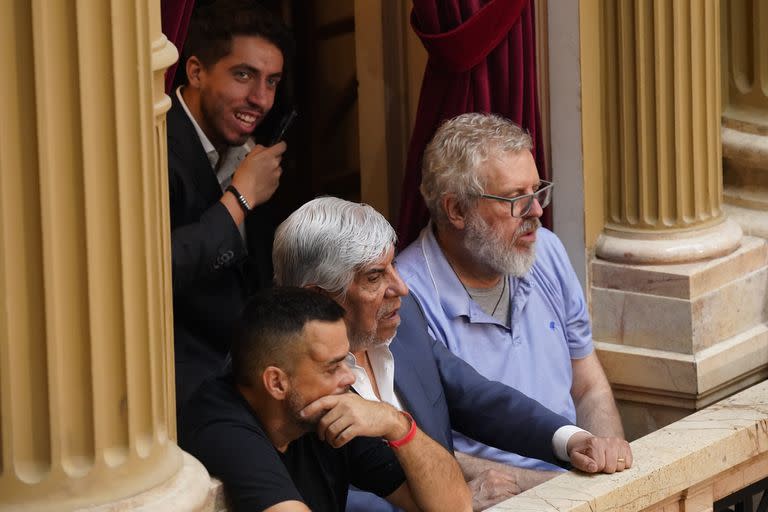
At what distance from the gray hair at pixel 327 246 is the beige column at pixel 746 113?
202 cm

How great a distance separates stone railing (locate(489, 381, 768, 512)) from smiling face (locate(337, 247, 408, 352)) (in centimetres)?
48

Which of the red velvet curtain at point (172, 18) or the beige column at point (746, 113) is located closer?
the red velvet curtain at point (172, 18)

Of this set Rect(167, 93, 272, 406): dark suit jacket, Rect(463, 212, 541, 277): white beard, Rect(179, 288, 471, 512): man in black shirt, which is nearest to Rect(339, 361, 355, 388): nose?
Rect(179, 288, 471, 512): man in black shirt

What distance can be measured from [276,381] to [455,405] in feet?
2.50

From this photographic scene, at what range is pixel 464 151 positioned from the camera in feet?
14.4

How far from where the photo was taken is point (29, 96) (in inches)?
109

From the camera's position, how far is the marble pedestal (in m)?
4.95

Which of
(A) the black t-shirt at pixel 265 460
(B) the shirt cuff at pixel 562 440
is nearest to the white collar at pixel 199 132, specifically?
(A) the black t-shirt at pixel 265 460

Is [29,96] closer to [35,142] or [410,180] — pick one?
[35,142]

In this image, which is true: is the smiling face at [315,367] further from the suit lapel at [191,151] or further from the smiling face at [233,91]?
the smiling face at [233,91]

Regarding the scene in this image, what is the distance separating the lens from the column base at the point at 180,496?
2961 millimetres

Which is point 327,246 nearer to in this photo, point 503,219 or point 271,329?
point 271,329

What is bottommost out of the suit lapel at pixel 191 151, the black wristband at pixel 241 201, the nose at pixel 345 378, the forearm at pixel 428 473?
the forearm at pixel 428 473

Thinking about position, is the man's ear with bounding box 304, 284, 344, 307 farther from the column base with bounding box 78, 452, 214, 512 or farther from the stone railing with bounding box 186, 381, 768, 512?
the column base with bounding box 78, 452, 214, 512
